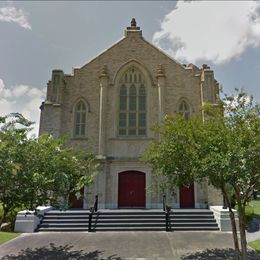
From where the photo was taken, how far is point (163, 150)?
859 centimetres

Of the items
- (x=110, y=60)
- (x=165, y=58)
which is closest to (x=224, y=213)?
(x=165, y=58)

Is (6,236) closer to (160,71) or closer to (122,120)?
(122,120)

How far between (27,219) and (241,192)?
10810 millimetres

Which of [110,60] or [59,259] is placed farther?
[110,60]

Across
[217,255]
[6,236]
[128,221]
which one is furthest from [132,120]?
[217,255]

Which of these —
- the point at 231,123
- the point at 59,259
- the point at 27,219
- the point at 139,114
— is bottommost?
the point at 59,259

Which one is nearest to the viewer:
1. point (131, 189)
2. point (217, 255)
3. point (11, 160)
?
point (11, 160)

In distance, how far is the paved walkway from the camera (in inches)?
354

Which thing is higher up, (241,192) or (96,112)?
(96,112)

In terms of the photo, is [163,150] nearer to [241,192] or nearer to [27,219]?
[241,192]

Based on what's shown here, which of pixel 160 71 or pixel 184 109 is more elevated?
pixel 160 71

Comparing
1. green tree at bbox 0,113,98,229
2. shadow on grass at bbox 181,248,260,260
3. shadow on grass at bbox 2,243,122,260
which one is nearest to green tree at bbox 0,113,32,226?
green tree at bbox 0,113,98,229

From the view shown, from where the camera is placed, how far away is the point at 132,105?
18984 mm

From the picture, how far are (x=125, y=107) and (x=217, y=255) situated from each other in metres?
12.4
